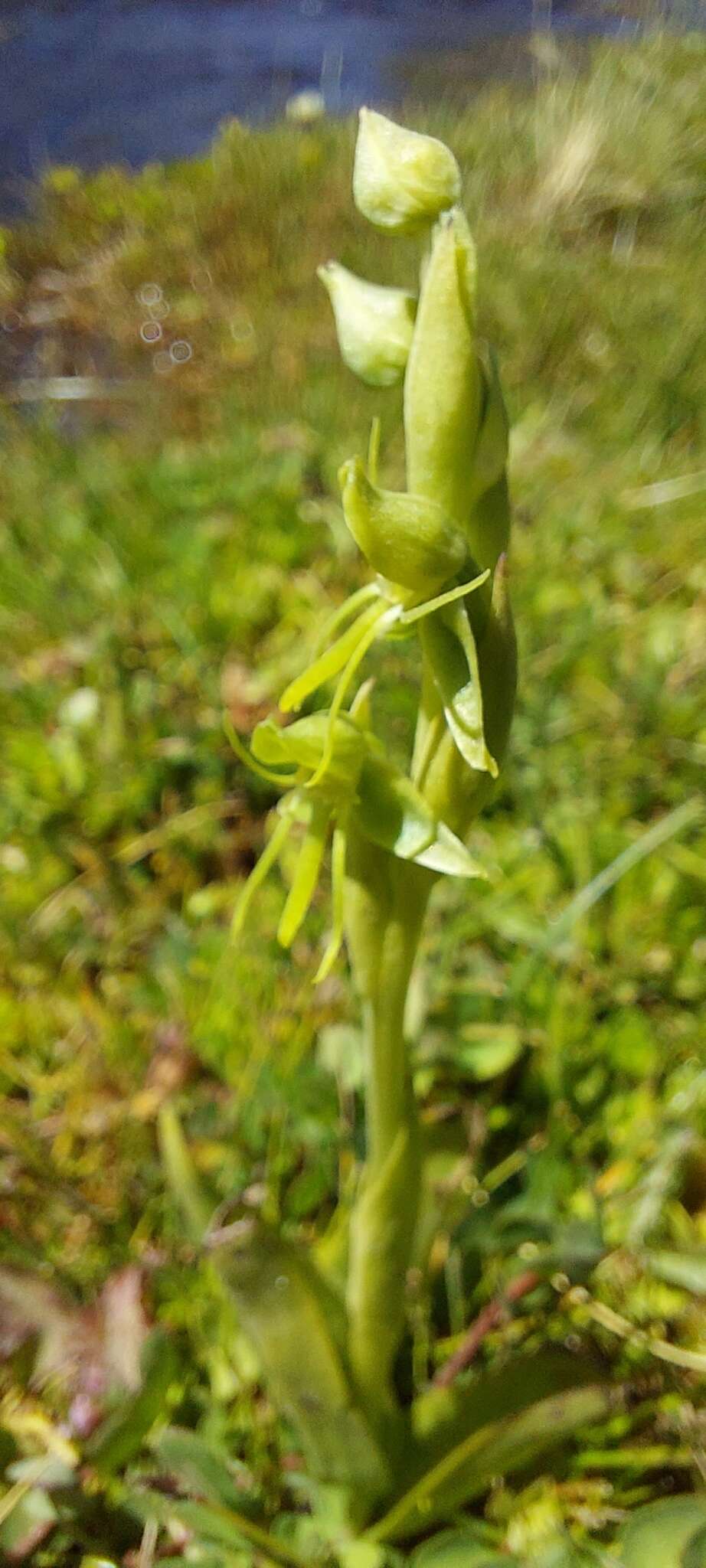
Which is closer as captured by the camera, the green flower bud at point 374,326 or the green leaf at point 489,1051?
the green flower bud at point 374,326

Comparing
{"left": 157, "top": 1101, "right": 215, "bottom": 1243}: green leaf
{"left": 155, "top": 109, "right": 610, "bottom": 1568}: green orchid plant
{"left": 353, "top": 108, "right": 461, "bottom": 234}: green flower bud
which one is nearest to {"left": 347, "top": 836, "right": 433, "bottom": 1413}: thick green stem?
{"left": 155, "top": 109, "right": 610, "bottom": 1568}: green orchid plant

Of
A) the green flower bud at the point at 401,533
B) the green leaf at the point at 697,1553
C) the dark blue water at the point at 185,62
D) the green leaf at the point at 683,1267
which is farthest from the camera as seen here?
the dark blue water at the point at 185,62

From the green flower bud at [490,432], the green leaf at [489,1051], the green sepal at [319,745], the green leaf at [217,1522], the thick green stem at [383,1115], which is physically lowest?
the green leaf at [217,1522]

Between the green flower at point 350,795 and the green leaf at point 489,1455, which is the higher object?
the green flower at point 350,795

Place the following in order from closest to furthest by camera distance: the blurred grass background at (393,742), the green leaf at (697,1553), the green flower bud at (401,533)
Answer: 1. the green flower bud at (401,533)
2. the green leaf at (697,1553)
3. the blurred grass background at (393,742)

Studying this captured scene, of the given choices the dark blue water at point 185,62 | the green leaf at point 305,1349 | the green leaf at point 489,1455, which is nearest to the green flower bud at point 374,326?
the green leaf at point 305,1349

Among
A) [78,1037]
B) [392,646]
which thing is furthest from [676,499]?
[78,1037]

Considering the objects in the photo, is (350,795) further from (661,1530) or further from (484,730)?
(661,1530)

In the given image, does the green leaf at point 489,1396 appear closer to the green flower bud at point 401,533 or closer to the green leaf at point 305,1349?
the green leaf at point 305,1349
